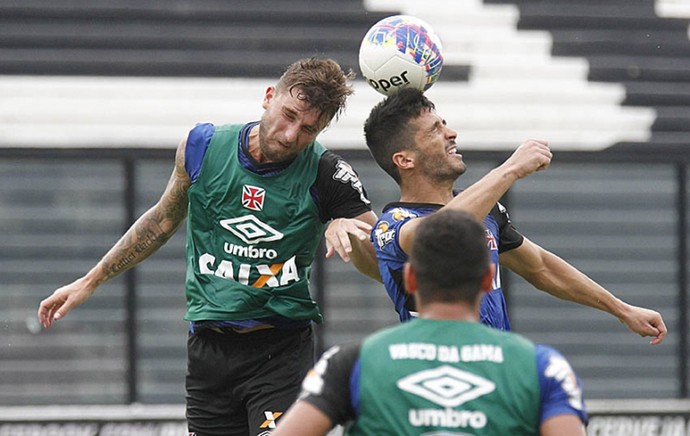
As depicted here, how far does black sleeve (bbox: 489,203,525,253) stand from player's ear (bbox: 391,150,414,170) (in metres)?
0.41

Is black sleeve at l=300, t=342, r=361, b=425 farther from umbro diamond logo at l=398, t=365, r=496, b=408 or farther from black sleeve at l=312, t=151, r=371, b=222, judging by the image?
black sleeve at l=312, t=151, r=371, b=222

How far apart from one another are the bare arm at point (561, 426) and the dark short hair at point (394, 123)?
203 centimetres

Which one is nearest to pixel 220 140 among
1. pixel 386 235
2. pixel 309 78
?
pixel 309 78

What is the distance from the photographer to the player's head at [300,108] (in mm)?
5180

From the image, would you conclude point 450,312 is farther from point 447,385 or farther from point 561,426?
point 561,426

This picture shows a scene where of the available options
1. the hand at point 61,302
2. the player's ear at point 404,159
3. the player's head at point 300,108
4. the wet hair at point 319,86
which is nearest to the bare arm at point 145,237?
the hand at point 61,302

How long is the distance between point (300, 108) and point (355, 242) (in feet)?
2.01

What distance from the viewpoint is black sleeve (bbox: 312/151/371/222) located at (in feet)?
17.2

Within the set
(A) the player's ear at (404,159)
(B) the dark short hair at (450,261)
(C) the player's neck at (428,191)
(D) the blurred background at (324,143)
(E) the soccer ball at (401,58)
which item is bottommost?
(D) the blurred background at (324,143)

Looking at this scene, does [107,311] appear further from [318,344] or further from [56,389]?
[318,344]

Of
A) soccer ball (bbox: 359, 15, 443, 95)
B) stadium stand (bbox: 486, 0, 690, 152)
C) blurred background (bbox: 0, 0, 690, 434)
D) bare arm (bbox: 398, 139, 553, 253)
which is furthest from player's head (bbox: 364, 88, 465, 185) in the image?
stadium stand (bbox: 486, 0, 690, 152)

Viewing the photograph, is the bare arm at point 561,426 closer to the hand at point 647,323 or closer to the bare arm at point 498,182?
the bare arm at point 498,182

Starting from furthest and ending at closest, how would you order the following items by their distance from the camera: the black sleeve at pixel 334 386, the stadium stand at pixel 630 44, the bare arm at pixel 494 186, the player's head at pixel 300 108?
the stadium stand at pixel 630 44, the player's head at pixel 300 108, the bare arm at pixel 494 186, the black sleeve at pixel 334 386

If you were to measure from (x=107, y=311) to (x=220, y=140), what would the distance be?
171 inches
